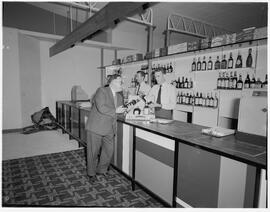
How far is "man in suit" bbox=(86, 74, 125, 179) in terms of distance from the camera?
2.83 meters

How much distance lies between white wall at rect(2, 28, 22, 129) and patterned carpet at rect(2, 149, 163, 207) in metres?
2.56

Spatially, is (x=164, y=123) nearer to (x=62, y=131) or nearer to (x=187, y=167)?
(x=187, y=167)

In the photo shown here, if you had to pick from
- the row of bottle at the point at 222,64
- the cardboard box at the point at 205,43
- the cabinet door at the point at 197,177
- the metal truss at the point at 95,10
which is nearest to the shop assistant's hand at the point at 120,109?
the cabinet door at the point at 197,177

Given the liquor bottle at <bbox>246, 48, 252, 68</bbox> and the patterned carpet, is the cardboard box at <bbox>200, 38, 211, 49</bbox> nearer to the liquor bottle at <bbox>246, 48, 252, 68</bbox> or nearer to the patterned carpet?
the liquor bottle at <bbox>246, 48, 252, 68</bbox>

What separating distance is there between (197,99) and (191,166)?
10.3 feet

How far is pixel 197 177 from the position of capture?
1.87 m

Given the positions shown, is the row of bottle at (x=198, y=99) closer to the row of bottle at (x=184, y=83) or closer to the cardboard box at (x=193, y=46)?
the row of bottle at (x=184, y=83)

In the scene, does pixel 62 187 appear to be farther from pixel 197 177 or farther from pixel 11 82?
pixel 11 82

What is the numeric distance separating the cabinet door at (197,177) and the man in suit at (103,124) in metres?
1.21

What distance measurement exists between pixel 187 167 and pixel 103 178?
1567 millimetres

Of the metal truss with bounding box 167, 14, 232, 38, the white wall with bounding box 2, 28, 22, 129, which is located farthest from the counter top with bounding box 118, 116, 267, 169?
the white wall with bounding box 2, 28, 22, 129

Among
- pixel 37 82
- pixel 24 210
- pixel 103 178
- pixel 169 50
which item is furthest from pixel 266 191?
pixel 37 82

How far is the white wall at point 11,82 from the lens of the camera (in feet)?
18.3

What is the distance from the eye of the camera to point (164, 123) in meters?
2.78
